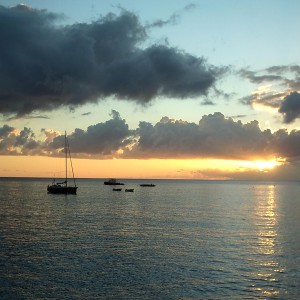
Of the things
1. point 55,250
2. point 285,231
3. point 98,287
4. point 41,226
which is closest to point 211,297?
point 98,287

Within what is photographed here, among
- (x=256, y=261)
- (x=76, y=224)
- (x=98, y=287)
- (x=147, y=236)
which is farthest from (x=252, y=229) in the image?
(x=98, y=287)

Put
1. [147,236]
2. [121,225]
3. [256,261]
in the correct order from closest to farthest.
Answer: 1. [256,261]
2. [147,236]
3. [121,225]

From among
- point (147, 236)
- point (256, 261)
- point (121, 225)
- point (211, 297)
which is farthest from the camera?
point (121, 225)

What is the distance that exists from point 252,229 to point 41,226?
45714 mm

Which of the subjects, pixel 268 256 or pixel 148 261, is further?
pixel 268 256

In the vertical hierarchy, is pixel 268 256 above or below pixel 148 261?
below

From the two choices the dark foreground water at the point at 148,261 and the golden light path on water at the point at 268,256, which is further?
the golden light path on water at the point at 268,256

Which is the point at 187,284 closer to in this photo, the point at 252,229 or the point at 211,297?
the point at 211,297

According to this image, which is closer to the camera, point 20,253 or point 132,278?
point 132,278

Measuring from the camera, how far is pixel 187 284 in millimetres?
43219

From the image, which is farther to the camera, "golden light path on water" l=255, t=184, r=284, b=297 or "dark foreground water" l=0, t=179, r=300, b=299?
"golden light path on water" l=255, t=184, r=284, b=297

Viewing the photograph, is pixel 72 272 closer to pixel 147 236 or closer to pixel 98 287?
pixel 98 287

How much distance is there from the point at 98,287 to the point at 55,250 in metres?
19.9

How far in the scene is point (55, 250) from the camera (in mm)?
59125
